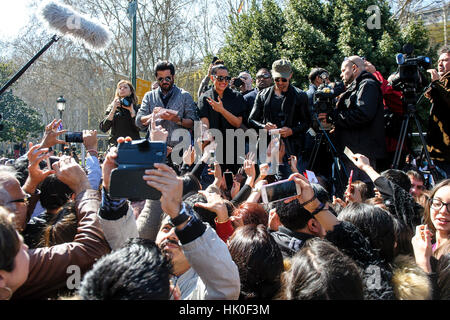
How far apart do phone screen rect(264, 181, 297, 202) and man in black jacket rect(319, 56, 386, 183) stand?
2485 millimetres

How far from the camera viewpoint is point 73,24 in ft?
14.2

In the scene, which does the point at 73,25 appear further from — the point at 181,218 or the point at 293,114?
the point at 181,218

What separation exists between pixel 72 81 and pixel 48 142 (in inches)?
872

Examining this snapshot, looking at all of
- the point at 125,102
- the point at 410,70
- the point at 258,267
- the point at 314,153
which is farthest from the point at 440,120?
the point at 125,102

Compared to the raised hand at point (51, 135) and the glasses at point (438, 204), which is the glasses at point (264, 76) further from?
the glasses at point (438, 204)

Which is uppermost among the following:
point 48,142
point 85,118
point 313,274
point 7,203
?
point 85,118

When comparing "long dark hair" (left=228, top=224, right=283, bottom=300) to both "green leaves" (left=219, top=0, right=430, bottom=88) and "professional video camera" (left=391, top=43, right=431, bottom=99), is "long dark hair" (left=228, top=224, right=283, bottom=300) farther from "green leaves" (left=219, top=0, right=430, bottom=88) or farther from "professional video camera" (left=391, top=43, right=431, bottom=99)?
"green leaves" (left=219, top=0, right=430, bottom=88)

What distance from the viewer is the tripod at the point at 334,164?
14.9ft

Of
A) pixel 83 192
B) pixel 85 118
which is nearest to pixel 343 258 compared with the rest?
pixel 83 192

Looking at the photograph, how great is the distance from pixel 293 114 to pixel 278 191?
9.07ft

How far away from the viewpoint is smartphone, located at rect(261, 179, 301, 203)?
2.01 meters

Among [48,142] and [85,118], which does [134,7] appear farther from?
[85,118]

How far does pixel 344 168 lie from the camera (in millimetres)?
4477

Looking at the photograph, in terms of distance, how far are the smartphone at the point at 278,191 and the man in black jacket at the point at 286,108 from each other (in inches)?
98.8
